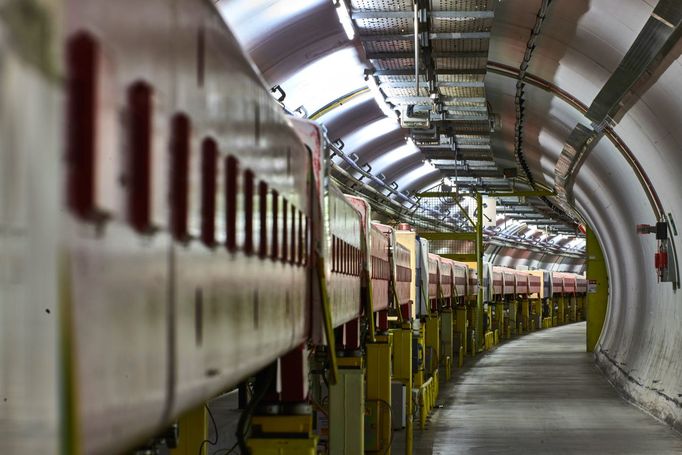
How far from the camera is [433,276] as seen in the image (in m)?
22.4

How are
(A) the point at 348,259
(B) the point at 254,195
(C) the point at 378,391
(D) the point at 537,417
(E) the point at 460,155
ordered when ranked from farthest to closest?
(E) the point at 460,155 → (D) the point at 537,417 → (C) the point at 378,391 → (A) the point at 348,259 → (B) the point at 254,195

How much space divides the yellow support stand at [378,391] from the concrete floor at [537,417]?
2.30 meters

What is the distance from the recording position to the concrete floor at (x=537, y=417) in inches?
650

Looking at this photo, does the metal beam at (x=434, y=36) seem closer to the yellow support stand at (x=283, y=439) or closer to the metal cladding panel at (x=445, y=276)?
the metal cladding panel at (x=445, y=276)

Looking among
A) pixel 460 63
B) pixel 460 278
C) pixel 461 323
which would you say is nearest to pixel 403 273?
pixel 460 63

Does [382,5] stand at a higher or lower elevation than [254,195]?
higher

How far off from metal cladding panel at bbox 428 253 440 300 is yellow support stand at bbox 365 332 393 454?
7.19 m

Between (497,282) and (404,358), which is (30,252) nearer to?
(404,358)

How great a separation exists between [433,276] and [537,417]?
3750mm

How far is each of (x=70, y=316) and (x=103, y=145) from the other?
317 mm

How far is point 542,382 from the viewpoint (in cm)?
2689

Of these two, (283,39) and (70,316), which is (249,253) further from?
(283,39)

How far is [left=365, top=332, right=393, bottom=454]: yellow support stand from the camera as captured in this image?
13227 mm

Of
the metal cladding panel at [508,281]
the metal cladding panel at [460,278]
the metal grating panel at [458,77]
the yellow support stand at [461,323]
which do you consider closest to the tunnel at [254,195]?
the metal grating panel at [458,77]
